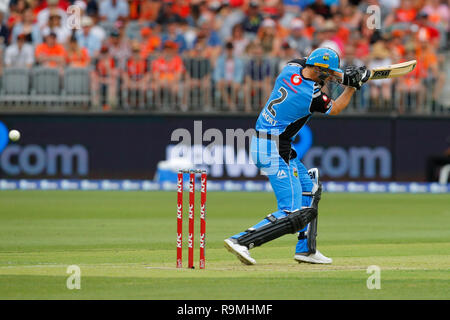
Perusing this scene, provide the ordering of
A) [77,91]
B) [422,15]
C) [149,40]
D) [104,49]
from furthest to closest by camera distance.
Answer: [422,15] → [149,40] → [104,49] → [77,91]

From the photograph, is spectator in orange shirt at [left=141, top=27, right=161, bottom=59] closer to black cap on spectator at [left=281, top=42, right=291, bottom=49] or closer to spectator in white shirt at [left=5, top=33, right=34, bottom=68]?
spectator in white shirt at [left=5, top=33, right=34, bottom=68]

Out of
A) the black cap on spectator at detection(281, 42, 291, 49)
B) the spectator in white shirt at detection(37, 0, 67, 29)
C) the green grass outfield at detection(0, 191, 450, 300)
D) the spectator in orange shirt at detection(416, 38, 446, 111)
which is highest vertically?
the spectator in white shirt at detection(37, 0, 67, 29)

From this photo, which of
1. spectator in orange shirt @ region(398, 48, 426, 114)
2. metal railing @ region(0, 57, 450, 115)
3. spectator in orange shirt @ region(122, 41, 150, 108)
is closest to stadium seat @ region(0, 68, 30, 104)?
metal railing @ region(0, 57, 450, 115)

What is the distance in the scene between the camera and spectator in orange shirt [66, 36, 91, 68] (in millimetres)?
21906

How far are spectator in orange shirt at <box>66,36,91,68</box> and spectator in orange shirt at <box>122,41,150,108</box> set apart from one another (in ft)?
2.97

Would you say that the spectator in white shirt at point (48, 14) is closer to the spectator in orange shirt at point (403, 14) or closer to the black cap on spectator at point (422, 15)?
the spectator in orange shirt at point (403, 14)

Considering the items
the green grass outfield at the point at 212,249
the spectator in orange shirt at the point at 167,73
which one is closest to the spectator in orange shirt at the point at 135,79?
the spectator in orange shirt at the point at 167,73

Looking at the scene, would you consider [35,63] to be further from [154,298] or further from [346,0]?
[154,298]

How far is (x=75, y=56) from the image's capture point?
21922 mm

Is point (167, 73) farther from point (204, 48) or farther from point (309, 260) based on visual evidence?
point (309, 260)

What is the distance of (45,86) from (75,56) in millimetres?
944

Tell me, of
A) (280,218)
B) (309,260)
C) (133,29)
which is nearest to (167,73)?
(133,29)
